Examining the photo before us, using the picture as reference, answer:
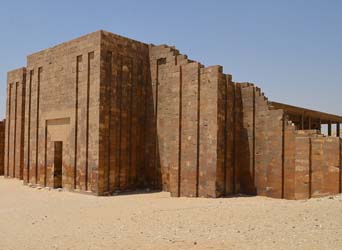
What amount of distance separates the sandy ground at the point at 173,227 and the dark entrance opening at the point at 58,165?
577 cm

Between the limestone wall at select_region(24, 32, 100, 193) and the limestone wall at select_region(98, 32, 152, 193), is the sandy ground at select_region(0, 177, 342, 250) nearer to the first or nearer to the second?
the limestone wall at select_region(98, 32, 152, 193)

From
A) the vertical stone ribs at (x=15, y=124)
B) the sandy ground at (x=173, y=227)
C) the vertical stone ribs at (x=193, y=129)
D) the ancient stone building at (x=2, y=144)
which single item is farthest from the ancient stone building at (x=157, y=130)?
the ancient stone building at (x=2, y=144)

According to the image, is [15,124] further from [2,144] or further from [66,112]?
[66,112]

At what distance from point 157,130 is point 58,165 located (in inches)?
213

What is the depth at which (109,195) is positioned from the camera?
16734 mm

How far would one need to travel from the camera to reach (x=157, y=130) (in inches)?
714

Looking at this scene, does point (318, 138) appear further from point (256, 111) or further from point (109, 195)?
point (109, 195)

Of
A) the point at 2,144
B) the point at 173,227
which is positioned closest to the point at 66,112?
the point at 173,227

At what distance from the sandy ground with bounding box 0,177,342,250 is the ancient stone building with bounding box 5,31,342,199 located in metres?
2.40

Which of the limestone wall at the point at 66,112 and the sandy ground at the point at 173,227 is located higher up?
the limestone wall at the point at 66,112

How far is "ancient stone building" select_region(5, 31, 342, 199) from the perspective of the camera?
14170 mm

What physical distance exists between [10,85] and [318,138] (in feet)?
69.9

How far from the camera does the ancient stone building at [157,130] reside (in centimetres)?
1417

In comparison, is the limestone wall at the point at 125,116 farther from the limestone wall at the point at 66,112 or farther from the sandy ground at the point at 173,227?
the sandy ground at the point at 173,227
